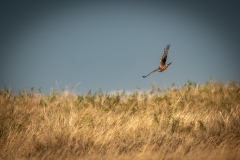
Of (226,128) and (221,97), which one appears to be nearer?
(226,128)

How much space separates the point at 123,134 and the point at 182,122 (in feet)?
5.69

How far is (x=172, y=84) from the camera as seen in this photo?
10148mm

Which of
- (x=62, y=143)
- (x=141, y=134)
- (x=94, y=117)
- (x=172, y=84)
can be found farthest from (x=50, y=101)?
(x=172, y=84)

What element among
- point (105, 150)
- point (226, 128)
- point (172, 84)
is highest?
point (172, 84)

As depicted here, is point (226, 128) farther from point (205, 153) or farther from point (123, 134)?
point (123, 134)

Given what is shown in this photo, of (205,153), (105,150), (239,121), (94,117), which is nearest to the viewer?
(205,153)

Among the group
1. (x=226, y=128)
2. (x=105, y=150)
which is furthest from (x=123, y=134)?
(x=226, y=128)

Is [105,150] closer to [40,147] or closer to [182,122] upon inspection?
[40,147]

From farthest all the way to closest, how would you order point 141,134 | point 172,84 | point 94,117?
point 172,84 < point 94,117 < point 141,134

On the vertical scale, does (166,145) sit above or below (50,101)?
below

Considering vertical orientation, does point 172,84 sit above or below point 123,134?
above

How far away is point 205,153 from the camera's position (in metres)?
3.80

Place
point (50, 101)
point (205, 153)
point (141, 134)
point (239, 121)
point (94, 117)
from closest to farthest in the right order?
point (205, 153) → point (141, 134) → point (239, 121) → point (94, 117) → point (50, 101)

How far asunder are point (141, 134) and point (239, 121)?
2601mm
